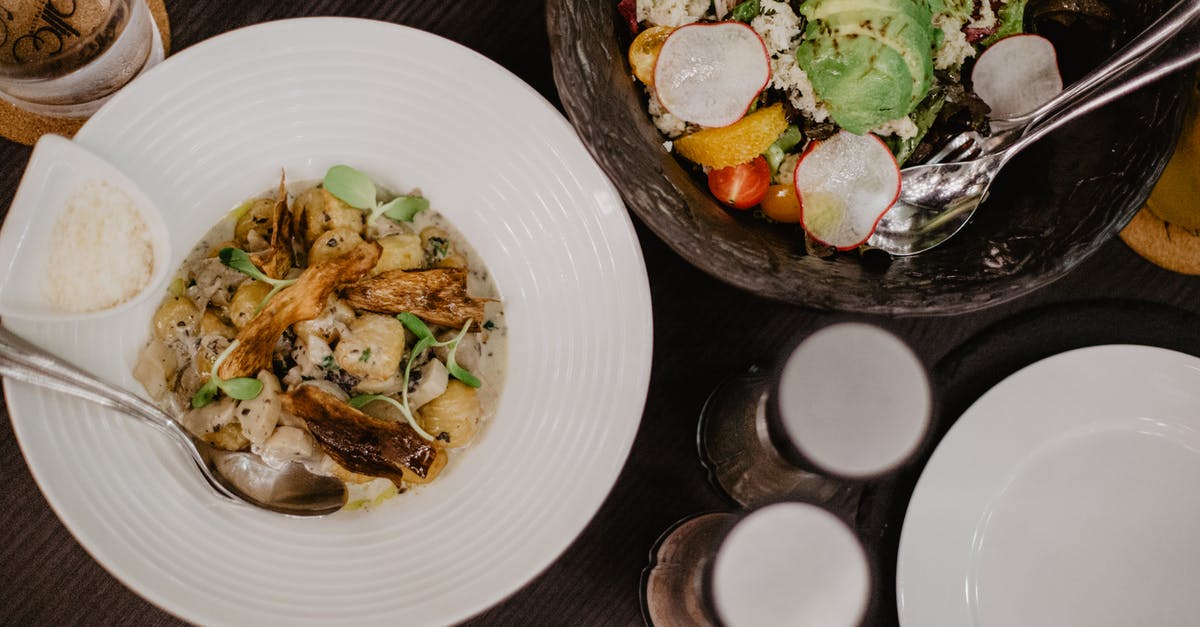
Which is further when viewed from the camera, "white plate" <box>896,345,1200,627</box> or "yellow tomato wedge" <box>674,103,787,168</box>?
"white plate" <box>896,345,1200,627</box>

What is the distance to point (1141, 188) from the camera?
3.05 ft

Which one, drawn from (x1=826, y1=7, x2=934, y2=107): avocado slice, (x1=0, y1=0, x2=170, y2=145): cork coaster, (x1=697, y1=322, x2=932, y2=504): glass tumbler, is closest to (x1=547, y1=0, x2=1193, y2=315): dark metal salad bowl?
(x1=697, y1=322, x2=932, y2=504): glass tumbler

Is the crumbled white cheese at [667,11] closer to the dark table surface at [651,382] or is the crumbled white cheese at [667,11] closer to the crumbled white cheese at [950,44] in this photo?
the dark table surface at [651,382]

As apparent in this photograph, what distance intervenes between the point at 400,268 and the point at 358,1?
409 millimetres

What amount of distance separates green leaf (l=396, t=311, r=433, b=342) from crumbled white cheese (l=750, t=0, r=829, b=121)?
1.85 ft

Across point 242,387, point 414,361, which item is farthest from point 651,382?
point 242,387

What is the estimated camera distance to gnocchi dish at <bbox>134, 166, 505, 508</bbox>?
3.20 ft

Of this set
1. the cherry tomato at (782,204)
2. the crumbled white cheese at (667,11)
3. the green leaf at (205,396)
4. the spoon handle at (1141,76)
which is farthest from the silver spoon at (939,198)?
the green leaf at (205,396)

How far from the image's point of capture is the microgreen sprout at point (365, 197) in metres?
1.02

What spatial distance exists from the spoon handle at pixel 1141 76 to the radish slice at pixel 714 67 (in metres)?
0.39

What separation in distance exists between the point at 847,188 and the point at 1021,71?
0.30 metres

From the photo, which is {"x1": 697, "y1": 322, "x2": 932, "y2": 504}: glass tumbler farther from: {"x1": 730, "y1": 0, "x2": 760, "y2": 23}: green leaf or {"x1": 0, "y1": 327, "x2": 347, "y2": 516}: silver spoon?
{"x1": 0, "y1": 327, "x2": 347, "y2": 516}: silver spoon

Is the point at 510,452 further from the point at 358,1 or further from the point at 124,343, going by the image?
the point at 358,1

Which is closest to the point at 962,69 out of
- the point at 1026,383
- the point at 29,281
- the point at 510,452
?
the point at 1026,383
